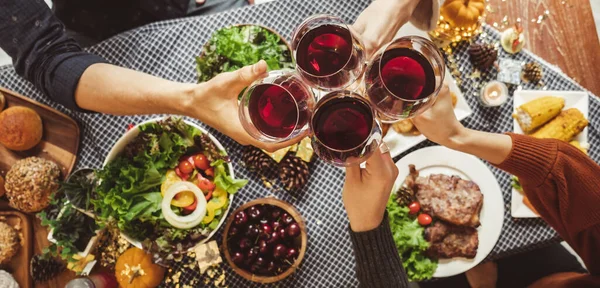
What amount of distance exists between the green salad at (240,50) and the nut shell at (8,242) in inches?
36.8

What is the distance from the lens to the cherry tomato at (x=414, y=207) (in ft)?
5.66

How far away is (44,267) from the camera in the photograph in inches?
66.3

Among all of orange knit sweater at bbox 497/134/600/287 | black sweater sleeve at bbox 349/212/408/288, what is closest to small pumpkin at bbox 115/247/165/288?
black sweater sleeve at bbox 349/212/408/288

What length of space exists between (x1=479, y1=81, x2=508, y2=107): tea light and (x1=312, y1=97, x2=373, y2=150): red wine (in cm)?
93

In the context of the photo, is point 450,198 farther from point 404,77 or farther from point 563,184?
point 404,77

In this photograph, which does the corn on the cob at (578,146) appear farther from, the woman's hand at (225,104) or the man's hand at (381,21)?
the woman's hand at (225,104)

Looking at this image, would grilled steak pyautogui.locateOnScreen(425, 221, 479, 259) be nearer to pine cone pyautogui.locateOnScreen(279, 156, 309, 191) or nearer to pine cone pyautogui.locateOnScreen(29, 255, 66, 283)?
pine cone pyautogui.locateOnScreen(279, 156, 309, 191)

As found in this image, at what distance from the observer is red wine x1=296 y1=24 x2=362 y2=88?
1062mm

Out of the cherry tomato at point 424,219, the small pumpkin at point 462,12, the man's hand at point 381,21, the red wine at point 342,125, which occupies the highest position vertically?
the small pumpkin at point 462,12

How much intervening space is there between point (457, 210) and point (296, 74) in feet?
3.18

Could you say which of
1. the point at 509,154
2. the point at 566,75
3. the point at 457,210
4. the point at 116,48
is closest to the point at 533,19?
the point at 566,75

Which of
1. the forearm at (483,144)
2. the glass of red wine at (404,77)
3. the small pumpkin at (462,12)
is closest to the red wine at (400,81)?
the glass of red wine at (404,77)

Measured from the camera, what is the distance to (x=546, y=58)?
1975 millimetres

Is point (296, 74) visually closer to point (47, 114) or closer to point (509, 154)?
point (509, 154)
